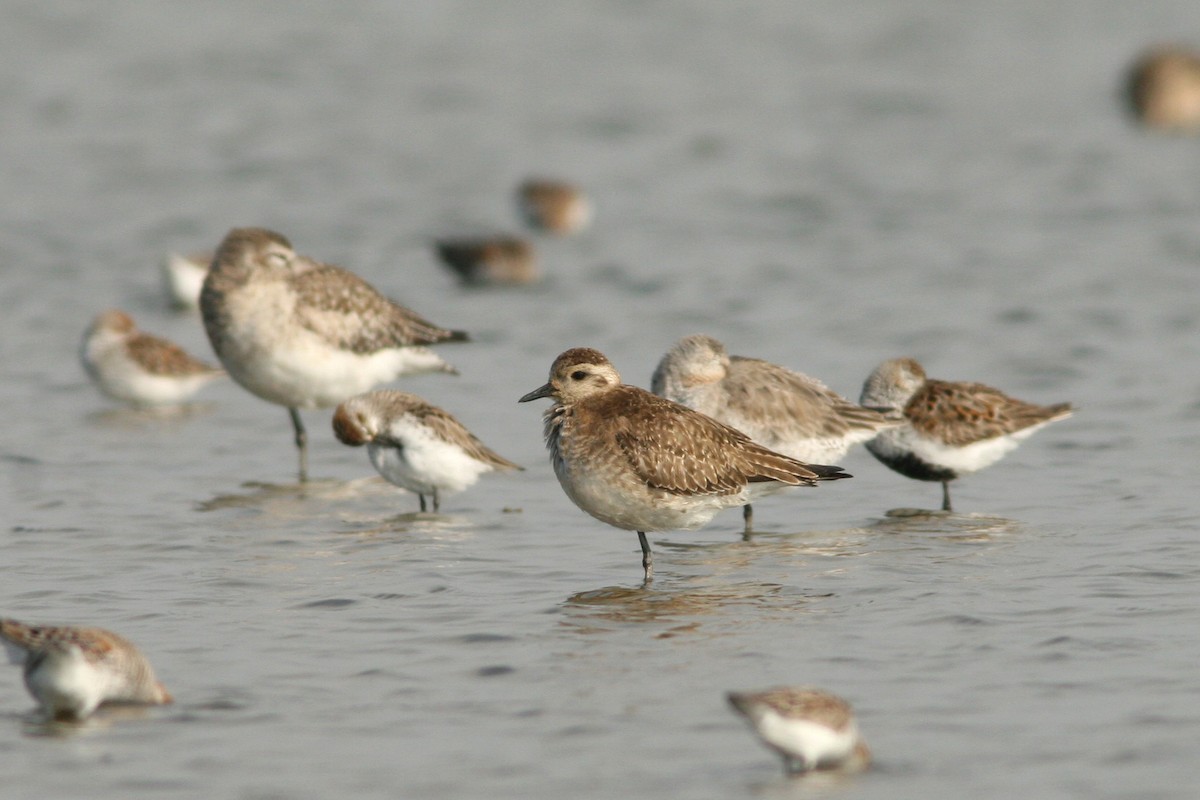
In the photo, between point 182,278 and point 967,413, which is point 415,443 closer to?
point 967,413

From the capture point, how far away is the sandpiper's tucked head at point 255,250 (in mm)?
16625

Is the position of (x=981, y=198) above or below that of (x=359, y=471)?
above

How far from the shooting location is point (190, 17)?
42.2 metres

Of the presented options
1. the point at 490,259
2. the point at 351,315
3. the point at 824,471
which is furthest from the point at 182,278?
the point at 824,471

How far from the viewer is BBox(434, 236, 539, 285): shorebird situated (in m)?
23.5

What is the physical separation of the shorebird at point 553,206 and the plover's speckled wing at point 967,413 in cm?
1254

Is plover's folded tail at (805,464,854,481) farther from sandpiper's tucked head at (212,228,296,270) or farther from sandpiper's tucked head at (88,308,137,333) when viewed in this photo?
sandpiper's tucked head at (88,308,137,333)

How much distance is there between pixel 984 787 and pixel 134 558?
6540 mm

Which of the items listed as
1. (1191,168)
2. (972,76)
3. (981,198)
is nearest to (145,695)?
(981,198)

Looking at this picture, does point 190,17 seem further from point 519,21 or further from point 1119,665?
point 1119,665

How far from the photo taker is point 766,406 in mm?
13719

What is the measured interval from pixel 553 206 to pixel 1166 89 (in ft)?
41.0

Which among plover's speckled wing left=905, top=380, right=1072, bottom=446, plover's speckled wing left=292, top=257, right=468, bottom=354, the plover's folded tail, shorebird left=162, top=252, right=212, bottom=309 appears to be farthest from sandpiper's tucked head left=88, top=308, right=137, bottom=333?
the plover's folded tail

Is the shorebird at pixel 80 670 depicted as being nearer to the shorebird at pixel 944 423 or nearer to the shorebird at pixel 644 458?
the shorebird at pixel 644 458
